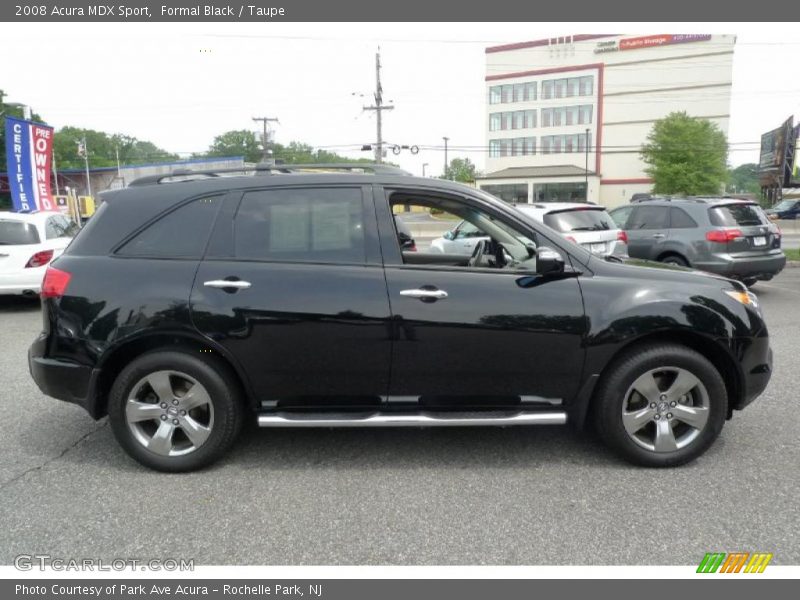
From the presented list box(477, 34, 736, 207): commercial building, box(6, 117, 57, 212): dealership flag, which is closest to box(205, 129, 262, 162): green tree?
box(477, 34, 736, 207): commercial building

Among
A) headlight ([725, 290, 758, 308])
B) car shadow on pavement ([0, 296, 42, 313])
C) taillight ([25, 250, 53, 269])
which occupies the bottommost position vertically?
car shadow on pavement ([0, 296, 42, 313])

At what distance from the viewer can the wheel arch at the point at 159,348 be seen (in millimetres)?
3312

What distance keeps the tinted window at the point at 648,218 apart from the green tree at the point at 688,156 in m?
52.4

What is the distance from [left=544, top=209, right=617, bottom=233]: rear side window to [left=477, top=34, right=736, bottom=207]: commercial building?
60.9m

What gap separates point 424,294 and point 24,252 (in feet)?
26.0

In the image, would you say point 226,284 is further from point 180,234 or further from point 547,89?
point 547,89

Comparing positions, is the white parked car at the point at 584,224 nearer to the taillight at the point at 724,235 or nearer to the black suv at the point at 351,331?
the taillight at the point at 724,235

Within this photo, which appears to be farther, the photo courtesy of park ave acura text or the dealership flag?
the dealership flag

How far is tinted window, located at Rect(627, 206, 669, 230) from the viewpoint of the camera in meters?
9.45

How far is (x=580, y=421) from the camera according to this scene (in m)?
3.43

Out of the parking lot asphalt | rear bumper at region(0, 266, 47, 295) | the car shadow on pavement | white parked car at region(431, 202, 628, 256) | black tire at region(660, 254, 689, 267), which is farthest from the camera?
the car shadow on pavement

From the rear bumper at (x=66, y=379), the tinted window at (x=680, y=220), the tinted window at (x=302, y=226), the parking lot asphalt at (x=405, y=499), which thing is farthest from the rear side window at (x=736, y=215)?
the rear bumper at (x=66, y=379)

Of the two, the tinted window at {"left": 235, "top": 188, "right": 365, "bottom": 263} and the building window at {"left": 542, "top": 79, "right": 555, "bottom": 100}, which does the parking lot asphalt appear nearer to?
the tinted window at {"left": 235, "top": 188, "right": 365, "bottom": 263}

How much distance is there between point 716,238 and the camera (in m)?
8.65
